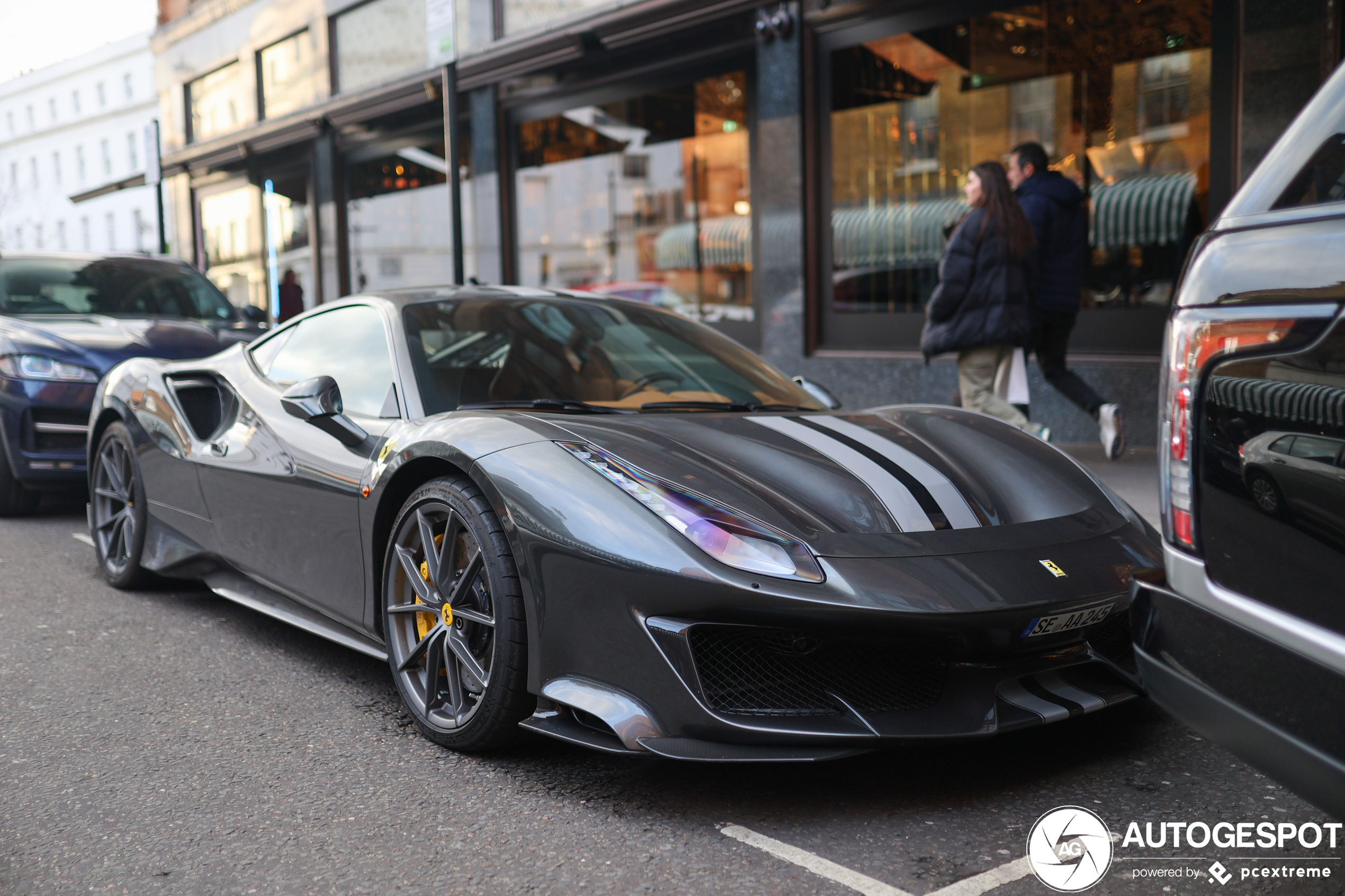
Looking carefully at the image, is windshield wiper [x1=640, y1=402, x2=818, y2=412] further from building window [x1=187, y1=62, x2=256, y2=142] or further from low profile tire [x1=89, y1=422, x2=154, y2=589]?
building window [x1=187, y1=62, x2=256, y2=142]

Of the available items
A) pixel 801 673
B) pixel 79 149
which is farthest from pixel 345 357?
pixel 79 149

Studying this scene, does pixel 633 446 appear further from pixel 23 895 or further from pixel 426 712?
pixel 23 895

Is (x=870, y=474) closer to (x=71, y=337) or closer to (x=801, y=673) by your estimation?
(x=801, y=673)

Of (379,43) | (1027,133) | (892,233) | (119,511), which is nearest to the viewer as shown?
(119,511)

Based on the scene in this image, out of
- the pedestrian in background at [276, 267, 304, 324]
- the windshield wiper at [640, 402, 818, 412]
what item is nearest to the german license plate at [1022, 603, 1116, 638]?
the windshield wiper at [640, 402, 818, 412]

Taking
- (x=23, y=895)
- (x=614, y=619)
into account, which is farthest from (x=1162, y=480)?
(x=23, y=895)

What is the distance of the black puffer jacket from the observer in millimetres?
6324

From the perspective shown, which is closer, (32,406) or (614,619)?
(614,619)

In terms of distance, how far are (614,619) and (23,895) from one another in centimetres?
122

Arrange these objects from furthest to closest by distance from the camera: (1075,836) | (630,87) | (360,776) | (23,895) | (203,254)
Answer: (203,254), (630,87), (360,776), (1075,836), (23,895)

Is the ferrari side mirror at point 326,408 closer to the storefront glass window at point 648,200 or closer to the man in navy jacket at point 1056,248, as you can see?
the man in navy jacket at point 1056,248

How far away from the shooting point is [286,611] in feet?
12.5

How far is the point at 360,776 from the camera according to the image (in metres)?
2.83

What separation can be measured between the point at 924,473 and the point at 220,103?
18.6 meters
